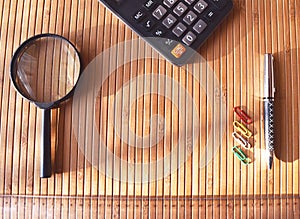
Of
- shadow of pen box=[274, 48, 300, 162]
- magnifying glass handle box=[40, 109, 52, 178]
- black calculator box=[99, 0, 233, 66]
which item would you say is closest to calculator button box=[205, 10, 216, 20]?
black calculator box=[99, 0, 233, 66]

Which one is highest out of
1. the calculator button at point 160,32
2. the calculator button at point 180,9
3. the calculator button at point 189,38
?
the calculator button at point 180,9

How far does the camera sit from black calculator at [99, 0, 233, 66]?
0.57 metres

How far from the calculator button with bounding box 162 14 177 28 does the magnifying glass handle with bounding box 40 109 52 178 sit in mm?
197

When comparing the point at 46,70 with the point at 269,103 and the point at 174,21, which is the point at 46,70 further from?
the point at 269,103

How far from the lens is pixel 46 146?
0.55 metres

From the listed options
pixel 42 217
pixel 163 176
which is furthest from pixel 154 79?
pixel 42 217

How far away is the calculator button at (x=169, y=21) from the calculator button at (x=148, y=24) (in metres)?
0.02

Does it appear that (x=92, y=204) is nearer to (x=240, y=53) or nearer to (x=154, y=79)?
(x=154, y=79)

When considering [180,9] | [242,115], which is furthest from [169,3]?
[242,115]

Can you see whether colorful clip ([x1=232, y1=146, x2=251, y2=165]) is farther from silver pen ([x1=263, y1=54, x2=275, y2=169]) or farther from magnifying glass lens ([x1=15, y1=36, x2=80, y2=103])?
magnifying glass lens ([x1=15, y1=36, x2=80, y2=103])

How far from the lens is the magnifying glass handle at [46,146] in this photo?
21.4 inches

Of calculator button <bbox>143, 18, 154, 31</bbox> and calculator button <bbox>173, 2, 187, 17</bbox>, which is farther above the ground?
calculator button <bbox>173, 2, 187, 17</bbox>

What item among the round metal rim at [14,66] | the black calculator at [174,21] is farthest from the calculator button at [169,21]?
the round metal rim at [14,66]

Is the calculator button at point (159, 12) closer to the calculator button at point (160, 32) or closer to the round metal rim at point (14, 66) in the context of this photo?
the calculator button at point (160, 32)
